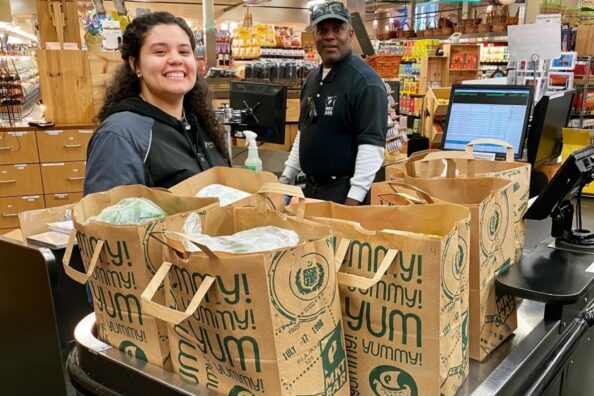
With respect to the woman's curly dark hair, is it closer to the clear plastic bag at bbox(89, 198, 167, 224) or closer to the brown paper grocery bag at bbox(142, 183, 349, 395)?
the clear plastic bag at bbox(89, 198, 167, 224)

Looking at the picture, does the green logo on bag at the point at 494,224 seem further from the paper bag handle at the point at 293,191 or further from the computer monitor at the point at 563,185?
the paper bag handle at the point at 293,191

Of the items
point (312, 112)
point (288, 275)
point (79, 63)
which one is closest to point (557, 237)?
point (288, 275)

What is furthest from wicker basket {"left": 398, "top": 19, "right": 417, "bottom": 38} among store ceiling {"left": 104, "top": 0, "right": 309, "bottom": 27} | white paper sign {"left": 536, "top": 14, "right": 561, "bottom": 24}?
white paper sign {"left": 536, "top": 14, "right": 561, "bottom": 24}

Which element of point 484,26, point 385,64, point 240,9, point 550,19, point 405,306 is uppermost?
point 240,9

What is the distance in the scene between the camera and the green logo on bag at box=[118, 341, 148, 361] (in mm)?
1004

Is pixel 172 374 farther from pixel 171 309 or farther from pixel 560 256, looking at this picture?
pixel 560 256

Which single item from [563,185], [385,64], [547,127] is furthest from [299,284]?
[385,64]

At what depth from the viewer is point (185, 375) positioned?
0.94 meters

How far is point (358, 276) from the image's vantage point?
865 millimetres

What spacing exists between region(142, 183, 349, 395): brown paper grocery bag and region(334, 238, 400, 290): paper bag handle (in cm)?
2

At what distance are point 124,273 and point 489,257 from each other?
734mm

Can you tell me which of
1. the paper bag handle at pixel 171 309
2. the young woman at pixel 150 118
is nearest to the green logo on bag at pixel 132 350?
the paper bag handle at pixel 171 309

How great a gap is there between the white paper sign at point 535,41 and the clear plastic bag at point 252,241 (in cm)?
285

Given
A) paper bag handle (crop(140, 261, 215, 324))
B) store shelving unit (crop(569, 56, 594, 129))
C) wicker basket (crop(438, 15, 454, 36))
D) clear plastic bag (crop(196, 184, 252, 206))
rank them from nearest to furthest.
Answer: paper bag handle (crop(140, 261, 215, 324)), clear plastic bag (crop(196, 184, 252, 206)), store shelving unit (crop(569, 56, 594, 129)), wicker basket (crop(438, 15, 454, 36))
